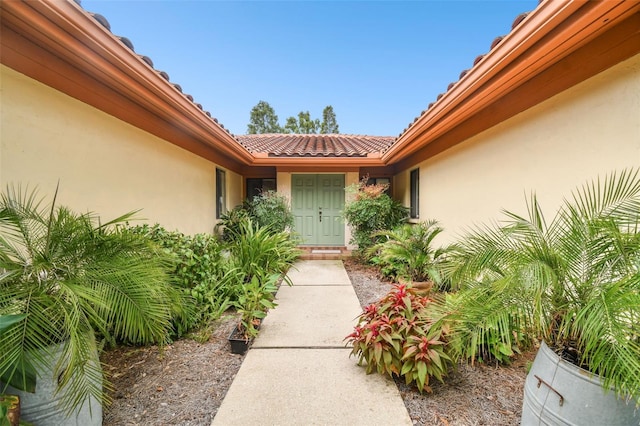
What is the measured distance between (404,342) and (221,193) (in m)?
6.07

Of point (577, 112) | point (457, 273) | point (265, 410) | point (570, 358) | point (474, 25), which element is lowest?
point (265, 410)

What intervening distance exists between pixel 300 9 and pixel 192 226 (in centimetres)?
726

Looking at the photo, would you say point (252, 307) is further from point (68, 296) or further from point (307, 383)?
point (68, 296)

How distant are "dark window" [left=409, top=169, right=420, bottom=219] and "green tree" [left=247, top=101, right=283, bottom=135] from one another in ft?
76.7

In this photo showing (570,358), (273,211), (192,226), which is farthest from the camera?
(273,211)

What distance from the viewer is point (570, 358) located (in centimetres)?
153

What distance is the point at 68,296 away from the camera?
4.84ft

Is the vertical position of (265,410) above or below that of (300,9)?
below

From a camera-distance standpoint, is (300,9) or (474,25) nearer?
(474,25)

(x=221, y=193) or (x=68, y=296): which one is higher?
(x=221, y=193)

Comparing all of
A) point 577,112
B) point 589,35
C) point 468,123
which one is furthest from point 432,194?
point 589,35

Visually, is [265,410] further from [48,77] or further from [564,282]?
[48,77]

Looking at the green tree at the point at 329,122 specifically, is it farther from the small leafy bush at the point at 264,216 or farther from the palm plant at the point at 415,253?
the palm plant at the point at 415,253

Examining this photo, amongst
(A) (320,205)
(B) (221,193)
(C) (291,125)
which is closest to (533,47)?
(A) (320,205)
